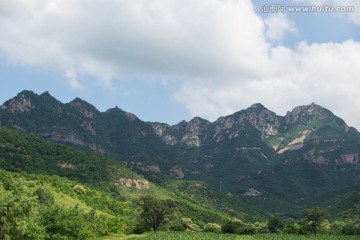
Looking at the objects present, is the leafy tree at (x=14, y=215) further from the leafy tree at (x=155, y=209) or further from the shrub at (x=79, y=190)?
the shrub at (x=79, y=190)

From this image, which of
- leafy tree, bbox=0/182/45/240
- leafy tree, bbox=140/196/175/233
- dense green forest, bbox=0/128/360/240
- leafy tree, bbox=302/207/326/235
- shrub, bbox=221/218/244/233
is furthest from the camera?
shrub, bbox=221/218/244/233

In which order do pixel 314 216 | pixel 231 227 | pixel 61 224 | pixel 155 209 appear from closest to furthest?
pixel 61 224
pixel 155 209
pixel 314 216
pixel 231 227

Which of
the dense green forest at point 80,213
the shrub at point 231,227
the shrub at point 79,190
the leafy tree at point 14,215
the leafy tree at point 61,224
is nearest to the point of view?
the leafy tree at point 14,215

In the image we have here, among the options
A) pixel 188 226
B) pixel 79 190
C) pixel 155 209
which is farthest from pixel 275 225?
pixel 79 190

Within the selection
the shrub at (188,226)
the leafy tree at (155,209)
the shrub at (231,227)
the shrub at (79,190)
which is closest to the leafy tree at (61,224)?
the leafy tree at (155,209)

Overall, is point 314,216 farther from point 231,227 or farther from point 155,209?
point 155,209

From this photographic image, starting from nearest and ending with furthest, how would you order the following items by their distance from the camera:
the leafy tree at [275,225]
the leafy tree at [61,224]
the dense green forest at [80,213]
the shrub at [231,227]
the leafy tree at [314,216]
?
1. the dense green forest at [80,213]
2. the leafy tree at [61,224]
3. the leafy tree at [314,216]
4. the shrub at [231,227]
5. the leafy tree at [275,225]

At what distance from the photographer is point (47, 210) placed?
64.6 metres

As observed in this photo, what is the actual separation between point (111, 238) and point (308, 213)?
54.9 m

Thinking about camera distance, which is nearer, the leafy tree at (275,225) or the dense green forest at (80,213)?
the dense green forest at (80,213)

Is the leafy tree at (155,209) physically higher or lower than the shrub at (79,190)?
lower

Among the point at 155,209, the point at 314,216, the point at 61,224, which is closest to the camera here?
the point at 61,224

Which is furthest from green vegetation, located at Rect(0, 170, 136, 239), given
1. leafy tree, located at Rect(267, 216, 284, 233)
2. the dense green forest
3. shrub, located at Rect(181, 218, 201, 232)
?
leafy tree, located at Rect(267, 216, 284, 233)

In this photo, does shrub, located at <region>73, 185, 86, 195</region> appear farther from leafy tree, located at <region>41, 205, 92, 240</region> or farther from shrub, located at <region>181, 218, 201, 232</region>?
leafy tree, located at <region>41, 205, 92, 240</region>
